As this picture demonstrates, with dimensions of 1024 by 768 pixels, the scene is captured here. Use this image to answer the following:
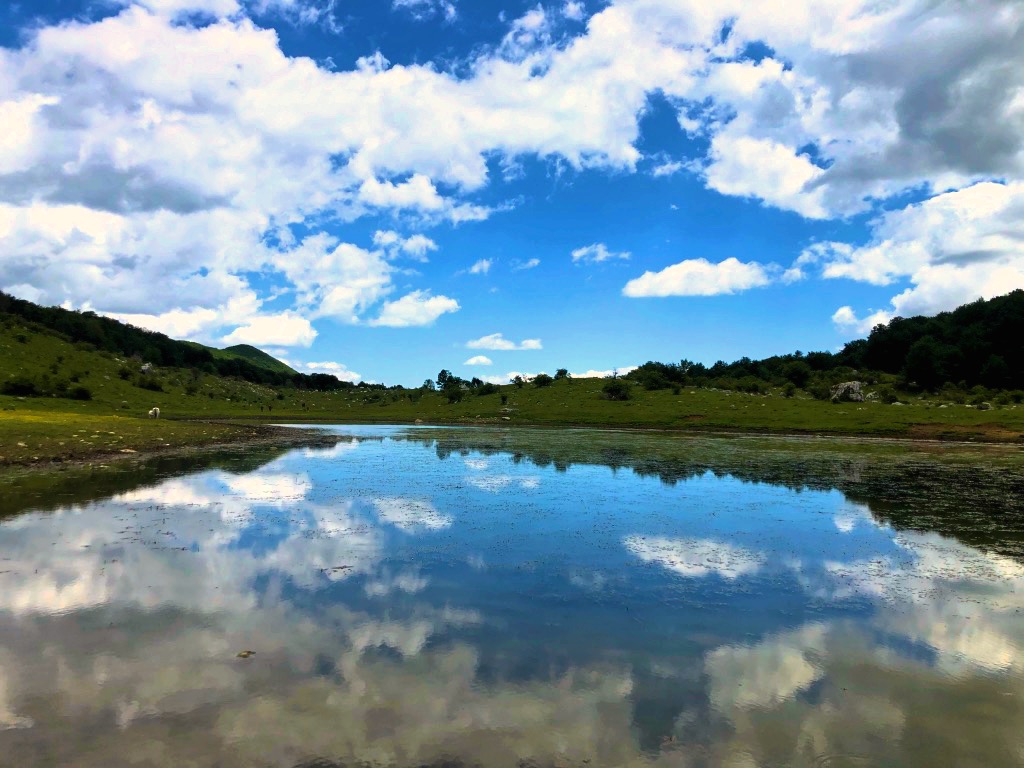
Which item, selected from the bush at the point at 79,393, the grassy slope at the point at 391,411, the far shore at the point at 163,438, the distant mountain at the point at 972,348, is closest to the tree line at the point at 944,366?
the distant mountain at the point at 972,348

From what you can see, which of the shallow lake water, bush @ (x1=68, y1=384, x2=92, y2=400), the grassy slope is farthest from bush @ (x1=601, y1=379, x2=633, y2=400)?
bush @ (x1=68, y1=384, x2=92, y2=400)

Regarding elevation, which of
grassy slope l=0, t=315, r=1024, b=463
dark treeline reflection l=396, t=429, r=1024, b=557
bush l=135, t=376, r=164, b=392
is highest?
bush l=135, t=376, r=164, b=392

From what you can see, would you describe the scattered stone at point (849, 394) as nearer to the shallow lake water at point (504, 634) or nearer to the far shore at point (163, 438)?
the far shore at point (163, 438)

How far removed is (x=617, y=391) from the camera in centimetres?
10156

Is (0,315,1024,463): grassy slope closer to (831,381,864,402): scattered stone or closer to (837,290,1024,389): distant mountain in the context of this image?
(831,381,864,402): scattered stone

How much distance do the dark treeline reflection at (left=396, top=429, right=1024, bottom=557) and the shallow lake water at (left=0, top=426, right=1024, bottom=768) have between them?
54cm

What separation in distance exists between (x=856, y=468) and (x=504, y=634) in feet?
108

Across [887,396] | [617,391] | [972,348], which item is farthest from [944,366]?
[617,391]

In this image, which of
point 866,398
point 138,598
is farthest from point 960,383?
point 138,598

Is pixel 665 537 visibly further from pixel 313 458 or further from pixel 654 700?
pixel 313 458

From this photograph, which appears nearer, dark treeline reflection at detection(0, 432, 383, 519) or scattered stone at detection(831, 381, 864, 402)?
dark treeline reflection at detection(0, 432, 383, 519)

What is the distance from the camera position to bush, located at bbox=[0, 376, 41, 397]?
72.0 m

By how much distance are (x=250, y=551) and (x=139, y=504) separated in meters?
8.77

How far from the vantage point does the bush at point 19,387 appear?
72.0m
